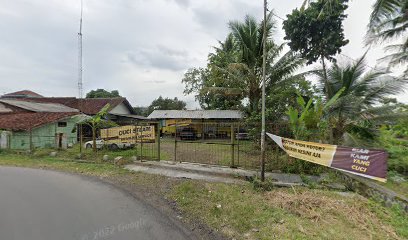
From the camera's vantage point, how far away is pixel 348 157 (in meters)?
5.84

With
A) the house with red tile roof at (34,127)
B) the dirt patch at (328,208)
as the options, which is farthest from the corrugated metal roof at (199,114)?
the dirt patch at (328,208)

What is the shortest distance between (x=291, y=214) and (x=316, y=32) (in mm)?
10520

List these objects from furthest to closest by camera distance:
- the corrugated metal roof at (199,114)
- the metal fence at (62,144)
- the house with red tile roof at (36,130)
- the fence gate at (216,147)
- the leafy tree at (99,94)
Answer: the leafy tree at (99,94) < the corrugated metal roof at (199,114) < the house with red tile roof at (36,130) < the metal fence at (62,144) < the fence gate at (216,147)

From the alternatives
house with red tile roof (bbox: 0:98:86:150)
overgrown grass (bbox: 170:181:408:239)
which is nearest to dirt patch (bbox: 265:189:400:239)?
overgrown grass (bbox: 170:181:408:239)

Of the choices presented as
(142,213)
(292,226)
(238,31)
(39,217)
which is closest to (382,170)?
(292,226)

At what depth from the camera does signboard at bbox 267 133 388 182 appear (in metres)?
5.25

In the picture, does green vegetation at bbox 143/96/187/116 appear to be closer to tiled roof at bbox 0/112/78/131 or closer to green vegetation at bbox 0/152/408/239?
tiled roof at bbox 0/112/78/131

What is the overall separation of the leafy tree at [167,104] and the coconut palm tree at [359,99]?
33437mm

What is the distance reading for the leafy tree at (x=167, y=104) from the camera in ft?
137

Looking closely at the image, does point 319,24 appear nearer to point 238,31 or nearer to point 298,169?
point 238,31

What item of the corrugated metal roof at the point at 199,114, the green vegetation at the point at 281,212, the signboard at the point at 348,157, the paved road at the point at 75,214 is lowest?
the paved road at the point at 75,214

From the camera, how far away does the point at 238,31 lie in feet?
44.2

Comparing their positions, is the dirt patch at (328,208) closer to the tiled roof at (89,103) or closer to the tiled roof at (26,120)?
the tiled roof at (26,120)

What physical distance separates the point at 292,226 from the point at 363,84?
26.8 feet
